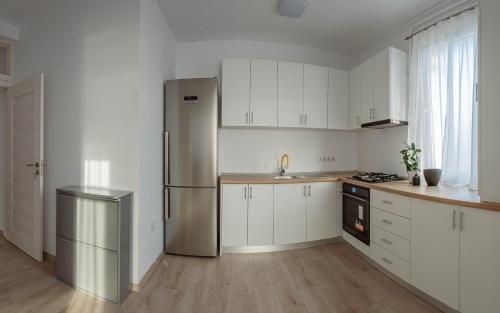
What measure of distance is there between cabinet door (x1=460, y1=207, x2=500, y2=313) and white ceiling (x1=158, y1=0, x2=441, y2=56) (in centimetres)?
217

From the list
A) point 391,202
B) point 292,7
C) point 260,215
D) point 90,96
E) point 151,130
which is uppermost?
point 292,7

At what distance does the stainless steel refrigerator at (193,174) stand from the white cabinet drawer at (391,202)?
1.71m

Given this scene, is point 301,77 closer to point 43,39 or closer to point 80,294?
point 43,39

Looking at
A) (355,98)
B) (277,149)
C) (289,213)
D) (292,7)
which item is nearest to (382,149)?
(355,98)

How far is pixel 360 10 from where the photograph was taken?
2.21 m

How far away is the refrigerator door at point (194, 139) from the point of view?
227cm

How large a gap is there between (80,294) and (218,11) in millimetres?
3053

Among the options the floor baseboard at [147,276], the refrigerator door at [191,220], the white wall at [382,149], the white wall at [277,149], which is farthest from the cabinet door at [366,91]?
the floor baseboard at [147,276]

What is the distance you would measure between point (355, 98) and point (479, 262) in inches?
83.7

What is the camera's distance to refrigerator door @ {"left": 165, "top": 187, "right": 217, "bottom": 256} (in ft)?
7.42

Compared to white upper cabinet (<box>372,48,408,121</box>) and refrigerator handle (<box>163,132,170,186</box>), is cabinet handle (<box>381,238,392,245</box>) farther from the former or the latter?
refrigerator handle (<box>163,132,170,186</box>)

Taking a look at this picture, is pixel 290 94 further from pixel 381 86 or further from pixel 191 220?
pixel 191 220

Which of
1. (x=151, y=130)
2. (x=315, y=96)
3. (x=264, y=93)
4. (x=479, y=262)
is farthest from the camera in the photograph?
(x=315, y=96)

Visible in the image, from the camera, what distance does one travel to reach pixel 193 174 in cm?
227
